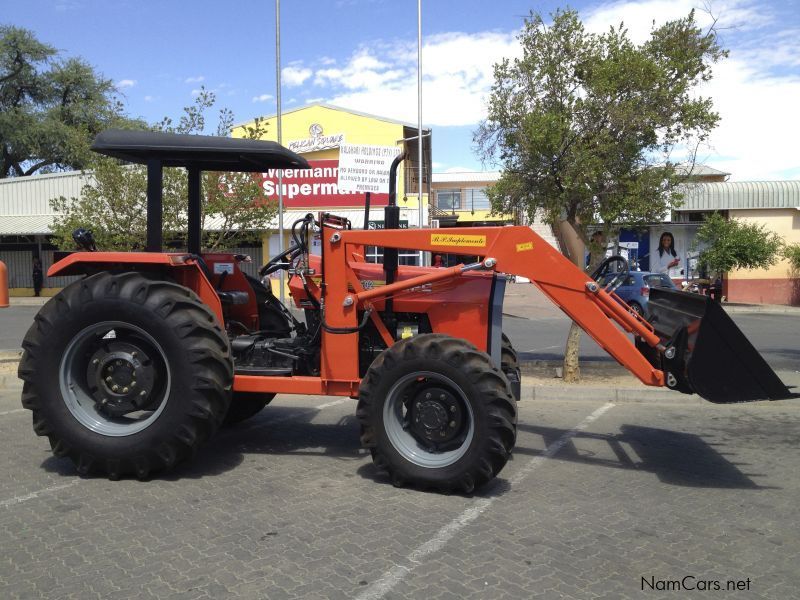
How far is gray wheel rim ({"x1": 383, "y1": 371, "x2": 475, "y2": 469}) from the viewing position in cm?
481

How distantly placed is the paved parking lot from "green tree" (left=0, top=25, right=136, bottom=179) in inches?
1375

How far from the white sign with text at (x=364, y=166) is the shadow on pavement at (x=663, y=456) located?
1718 centimetres

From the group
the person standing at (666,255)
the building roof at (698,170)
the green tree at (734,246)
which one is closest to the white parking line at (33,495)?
the building roof at (698,170)

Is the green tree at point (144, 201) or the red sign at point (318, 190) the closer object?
the green tree at point (144, 201)

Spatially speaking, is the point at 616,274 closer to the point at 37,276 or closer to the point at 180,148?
the point at 180,148

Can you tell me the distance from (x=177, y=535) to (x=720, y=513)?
359 cm

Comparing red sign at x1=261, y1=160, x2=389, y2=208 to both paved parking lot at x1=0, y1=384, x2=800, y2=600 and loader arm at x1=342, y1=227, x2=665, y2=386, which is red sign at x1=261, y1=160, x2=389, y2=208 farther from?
loader arm at x1=342, y1=227, x2=665, y2=386

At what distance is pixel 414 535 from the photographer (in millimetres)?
4160

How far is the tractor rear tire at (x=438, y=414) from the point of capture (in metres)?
4.68

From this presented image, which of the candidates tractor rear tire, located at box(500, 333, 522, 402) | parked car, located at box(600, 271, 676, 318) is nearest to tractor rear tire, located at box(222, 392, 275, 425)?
tractor rear tire, located at box(500, 333, 522, 402)

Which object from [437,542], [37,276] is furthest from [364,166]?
[437,542]

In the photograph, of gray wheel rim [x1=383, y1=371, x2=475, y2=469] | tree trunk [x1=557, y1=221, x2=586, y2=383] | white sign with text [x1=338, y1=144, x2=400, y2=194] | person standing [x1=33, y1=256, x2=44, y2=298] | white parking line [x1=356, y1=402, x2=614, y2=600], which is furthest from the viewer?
person standing [x1=33, y1=256, x2=44, y2=298]

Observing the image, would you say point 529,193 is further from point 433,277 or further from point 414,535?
point 414,535

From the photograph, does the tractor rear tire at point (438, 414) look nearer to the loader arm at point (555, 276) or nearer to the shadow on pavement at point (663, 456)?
the loader arm at point (555, 276)
